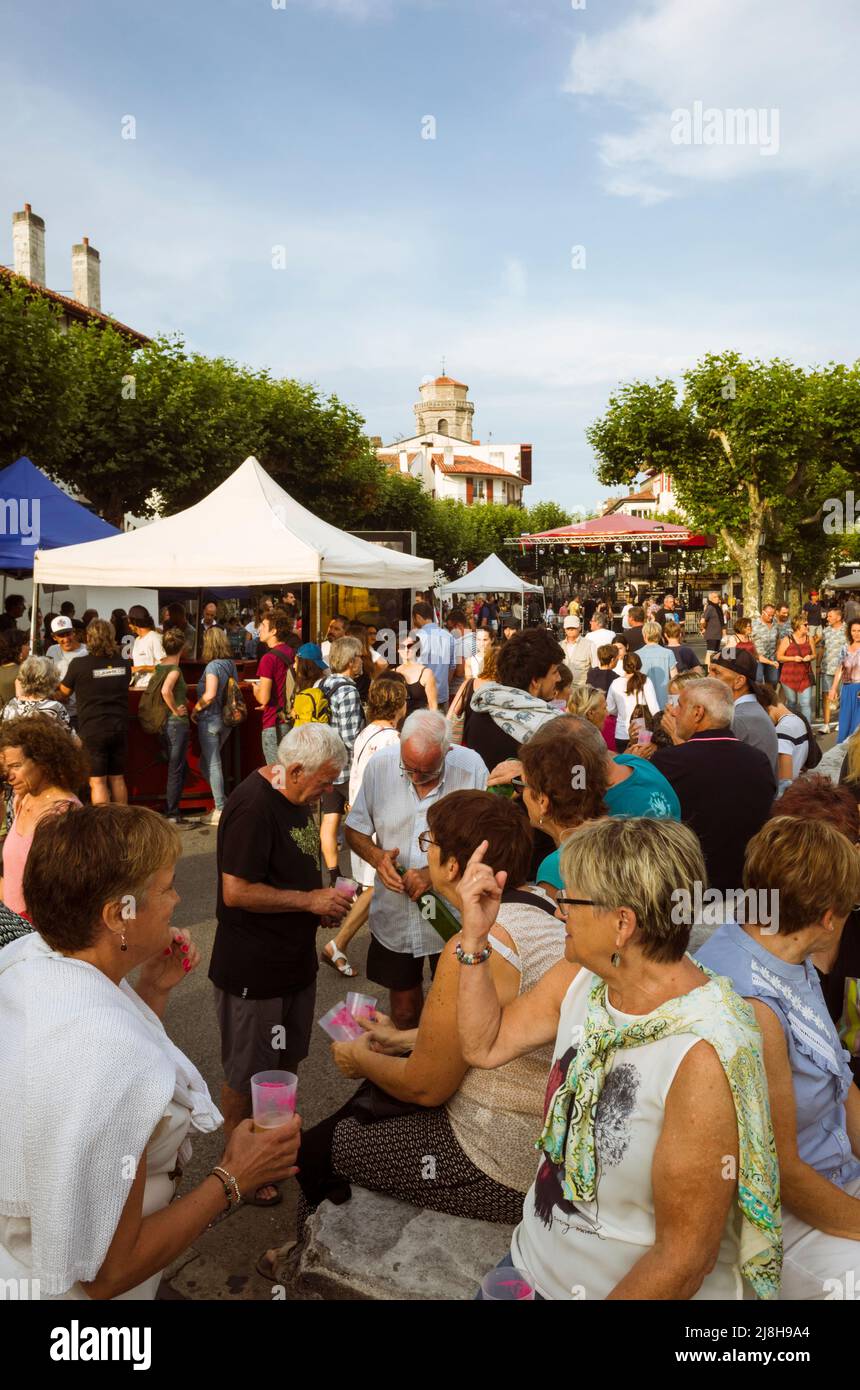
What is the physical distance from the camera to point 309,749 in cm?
338

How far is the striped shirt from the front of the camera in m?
4.07

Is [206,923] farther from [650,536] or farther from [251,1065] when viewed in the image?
[650,536]

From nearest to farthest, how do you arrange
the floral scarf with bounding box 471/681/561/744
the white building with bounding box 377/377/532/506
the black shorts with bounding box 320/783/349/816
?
the floral scarf with bounding box 471/681/561/744, the black shorts with bounding box 320/783/349/816, the white building with bounding box 377/377/532/506

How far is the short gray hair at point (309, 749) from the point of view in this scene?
3.38m

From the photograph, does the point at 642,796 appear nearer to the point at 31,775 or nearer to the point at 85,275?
the point at 31,775

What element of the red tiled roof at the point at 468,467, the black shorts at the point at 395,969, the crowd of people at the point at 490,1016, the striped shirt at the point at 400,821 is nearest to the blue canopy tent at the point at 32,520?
the striped shirt at the point at 400,821

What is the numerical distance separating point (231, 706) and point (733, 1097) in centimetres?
775

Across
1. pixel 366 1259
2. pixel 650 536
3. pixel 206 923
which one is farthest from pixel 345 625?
pixel 650 536

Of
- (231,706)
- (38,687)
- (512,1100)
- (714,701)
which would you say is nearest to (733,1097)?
(512,1100)

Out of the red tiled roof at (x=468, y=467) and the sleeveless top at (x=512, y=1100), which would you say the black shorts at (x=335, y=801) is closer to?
the sleeveless top at (x=512, y=1100)

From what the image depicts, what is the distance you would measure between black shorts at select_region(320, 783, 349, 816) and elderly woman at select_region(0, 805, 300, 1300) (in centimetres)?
429

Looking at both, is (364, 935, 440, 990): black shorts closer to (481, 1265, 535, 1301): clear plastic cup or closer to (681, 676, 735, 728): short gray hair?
(681, 676, 735, 728): short gray hair

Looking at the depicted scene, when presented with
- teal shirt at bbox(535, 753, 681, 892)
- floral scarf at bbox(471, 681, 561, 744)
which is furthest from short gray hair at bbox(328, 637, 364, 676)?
teal shirt at bbox(535, 753, 681, 892)

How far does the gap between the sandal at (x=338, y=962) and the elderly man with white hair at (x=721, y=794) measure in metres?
2.23
